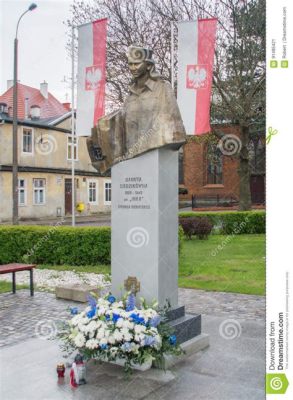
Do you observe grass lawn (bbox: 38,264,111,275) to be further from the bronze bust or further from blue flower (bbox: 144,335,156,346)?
blue flower (bbox: 144,335,156,346)

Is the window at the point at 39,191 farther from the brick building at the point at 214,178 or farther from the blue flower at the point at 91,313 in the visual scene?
the blue flower at the point at 91,313

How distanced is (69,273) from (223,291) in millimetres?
4794

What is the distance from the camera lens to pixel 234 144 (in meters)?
27.8

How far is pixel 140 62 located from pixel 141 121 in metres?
0.75

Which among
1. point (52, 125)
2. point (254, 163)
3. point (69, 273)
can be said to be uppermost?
point (52, 125)

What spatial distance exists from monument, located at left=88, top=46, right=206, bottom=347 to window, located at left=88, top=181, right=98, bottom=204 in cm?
3428

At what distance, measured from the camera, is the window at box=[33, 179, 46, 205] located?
35.3 m

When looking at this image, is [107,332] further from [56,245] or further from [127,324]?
[56,245]

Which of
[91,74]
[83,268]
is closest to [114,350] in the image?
[83,268]

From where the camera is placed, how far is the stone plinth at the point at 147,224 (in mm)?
6164

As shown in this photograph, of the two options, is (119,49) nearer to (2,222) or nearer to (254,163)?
(2,222)

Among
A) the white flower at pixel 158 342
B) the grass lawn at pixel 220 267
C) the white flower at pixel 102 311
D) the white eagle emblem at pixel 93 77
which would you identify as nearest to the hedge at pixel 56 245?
the grass lawn at pixel 220 267

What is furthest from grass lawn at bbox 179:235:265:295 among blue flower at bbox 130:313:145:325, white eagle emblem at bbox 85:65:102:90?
white eagle emblem at bbox 85:65:102:90
